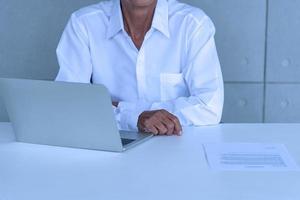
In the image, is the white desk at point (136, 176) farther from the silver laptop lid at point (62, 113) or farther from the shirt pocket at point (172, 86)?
the shirt pocket at point (172, 86)

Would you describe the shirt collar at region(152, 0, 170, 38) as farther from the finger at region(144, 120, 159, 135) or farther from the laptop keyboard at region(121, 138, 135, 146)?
the laptop keyboard at region(121, 138, 135, 146)

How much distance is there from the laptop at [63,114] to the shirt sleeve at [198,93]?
0.36m

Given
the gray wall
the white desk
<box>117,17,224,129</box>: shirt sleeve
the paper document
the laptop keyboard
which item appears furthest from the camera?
the gray wall

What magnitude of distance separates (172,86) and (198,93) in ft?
0.70

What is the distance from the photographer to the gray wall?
296 cm

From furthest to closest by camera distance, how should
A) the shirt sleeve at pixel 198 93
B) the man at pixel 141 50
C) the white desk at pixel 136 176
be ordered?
the man at pixel 141 50, the shirt sleeve at pixel 198 93, the white desk at pixel 136 176

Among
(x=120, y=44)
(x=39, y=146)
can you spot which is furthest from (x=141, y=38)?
(x=39, y=146)

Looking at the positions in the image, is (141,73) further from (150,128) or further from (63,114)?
(63,114)

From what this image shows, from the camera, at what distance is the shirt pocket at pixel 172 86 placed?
2.26 m

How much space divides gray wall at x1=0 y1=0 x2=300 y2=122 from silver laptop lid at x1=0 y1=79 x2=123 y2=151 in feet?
4.98

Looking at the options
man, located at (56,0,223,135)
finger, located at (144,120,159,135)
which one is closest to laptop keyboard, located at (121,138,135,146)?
finger, located at (144,120,159,135)

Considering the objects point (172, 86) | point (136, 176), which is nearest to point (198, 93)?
point (172, 86)

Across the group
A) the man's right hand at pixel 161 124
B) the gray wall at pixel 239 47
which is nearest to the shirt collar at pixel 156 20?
the man's right hand at pixel 161 124

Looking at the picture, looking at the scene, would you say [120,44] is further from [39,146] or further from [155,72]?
[39,146]
